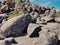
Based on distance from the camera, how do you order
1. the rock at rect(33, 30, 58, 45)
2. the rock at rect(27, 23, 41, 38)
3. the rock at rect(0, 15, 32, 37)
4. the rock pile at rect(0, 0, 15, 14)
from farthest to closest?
1. the rock pile at rect(0, 0, 15, 14)
2. the rock at rect(0, 15, 32, 37)
3. the rock at rect(27, 23, 41, 38)
4. the rock at rect(33, 30, 58, 45)

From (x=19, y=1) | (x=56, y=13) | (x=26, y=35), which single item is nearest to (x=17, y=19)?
(x=26, y=35)

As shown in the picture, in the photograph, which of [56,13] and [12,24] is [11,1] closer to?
[56,13]

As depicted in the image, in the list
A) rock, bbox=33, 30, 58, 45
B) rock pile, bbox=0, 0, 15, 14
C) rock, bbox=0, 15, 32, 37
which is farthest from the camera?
rock pile, bbox=0, 0, 15, 14

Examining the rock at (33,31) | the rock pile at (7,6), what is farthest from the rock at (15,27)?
the rock pile at (7,6)

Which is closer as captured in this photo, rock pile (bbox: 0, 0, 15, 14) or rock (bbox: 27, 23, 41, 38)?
rock (bbox: 27, 23, 41, 38)

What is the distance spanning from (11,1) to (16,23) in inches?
1063

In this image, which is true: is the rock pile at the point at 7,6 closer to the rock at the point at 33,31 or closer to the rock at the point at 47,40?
the rock at the point at 33,31

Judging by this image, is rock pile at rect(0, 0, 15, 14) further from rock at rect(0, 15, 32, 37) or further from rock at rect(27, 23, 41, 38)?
rock at rect(27, 23, 41, 38)

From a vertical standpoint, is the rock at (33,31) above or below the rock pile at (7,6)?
below

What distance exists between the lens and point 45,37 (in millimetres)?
14328

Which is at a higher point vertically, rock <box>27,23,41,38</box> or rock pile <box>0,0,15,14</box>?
rock pile <box>0,0,15,14</box>

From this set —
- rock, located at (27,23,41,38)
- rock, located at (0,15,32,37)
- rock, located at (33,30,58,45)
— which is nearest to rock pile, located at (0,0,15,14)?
rock, located at (0,15,32,37)

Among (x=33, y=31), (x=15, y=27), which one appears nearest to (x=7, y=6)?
(x=15, y=27)

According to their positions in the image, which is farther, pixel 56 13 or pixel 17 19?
pixel 56 13
